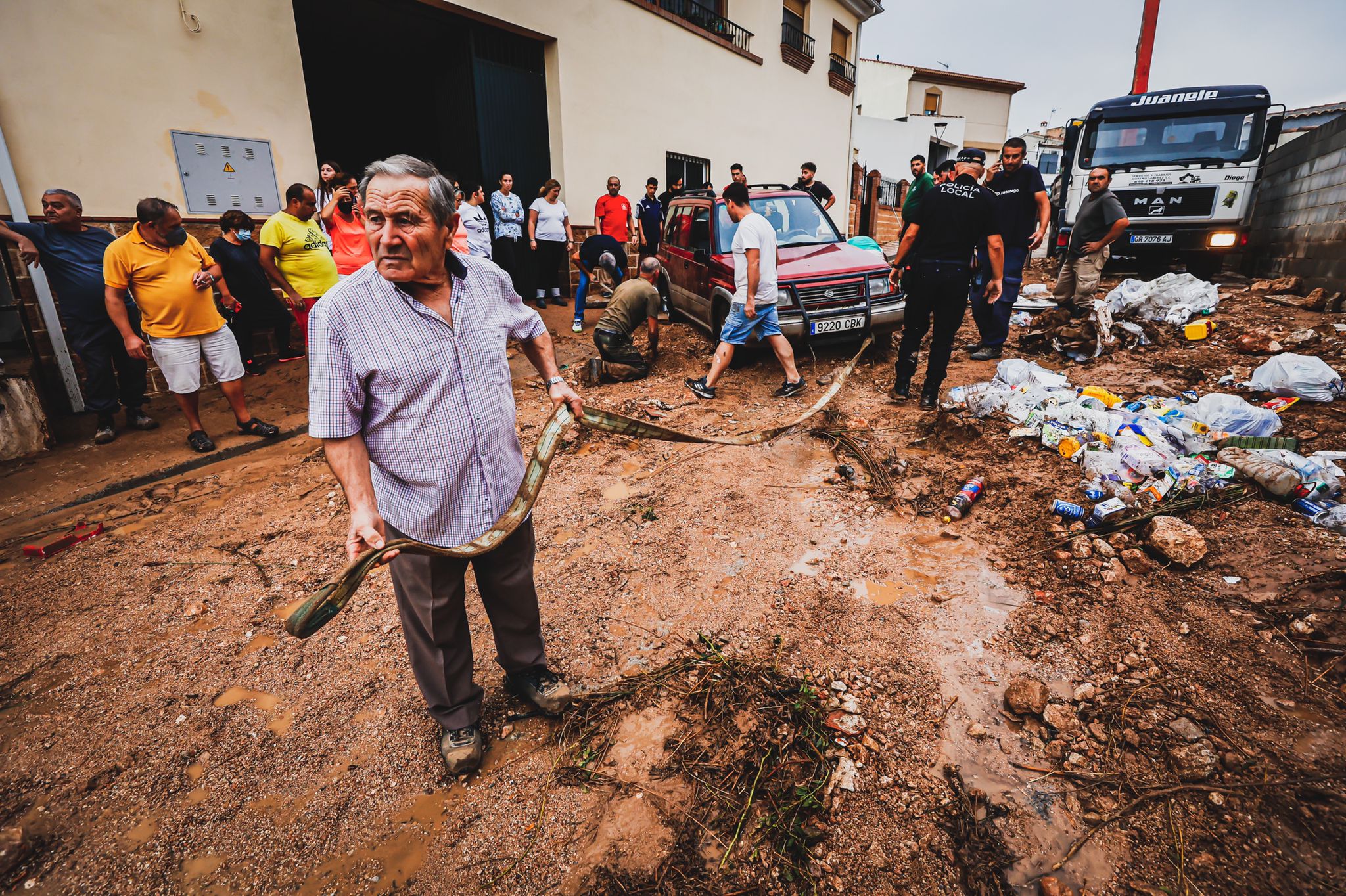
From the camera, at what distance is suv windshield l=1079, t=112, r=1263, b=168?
8609mm

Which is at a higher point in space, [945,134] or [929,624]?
[945,134]

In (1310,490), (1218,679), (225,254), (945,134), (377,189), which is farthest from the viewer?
(945,134)

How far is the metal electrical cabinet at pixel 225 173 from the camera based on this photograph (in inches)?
239

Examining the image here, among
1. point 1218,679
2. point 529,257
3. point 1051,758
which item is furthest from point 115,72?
point 1218,679

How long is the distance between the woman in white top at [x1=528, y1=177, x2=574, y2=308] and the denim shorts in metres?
4.79

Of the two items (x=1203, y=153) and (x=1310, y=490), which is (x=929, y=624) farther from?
(x=1203, y=153)

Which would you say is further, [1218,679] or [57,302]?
[57,302]

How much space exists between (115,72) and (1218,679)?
30.6 feet

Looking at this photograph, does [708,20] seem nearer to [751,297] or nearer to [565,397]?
[751,297]

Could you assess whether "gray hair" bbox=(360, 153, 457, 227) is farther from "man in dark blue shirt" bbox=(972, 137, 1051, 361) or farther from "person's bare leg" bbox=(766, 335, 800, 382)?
"man in dark blue shirt" bbox=(972, 137, 1051, 361)

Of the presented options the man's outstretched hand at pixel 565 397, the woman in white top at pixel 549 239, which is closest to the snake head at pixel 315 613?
the man's outstretched hand at pixel 565 397

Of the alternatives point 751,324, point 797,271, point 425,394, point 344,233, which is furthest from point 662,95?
point 425,394

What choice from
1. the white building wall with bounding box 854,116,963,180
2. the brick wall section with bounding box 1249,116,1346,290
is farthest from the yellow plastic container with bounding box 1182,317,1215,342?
the white building wall with bounding box 854,116,963,180

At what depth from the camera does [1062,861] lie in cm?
179
